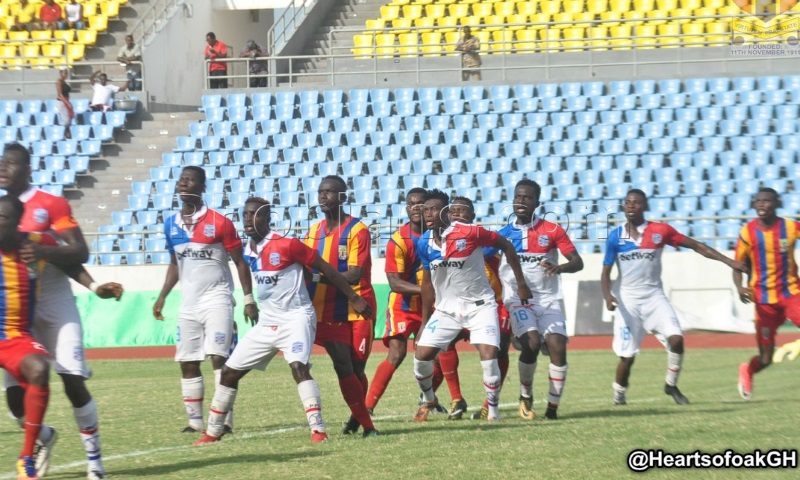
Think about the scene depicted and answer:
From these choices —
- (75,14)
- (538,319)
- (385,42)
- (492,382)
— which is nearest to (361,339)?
(492,382)

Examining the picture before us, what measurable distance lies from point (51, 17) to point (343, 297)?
1025 inches

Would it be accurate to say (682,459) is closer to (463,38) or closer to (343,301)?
(343,301)

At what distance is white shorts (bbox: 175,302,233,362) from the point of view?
1091 centimetres

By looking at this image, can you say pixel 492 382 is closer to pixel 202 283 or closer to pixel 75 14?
pixel 202 283

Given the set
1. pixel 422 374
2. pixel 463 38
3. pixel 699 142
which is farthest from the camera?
pixel 463 38

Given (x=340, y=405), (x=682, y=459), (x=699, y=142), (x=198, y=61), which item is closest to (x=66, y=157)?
(x=198, y=61)

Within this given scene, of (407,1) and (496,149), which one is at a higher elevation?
(407,1)

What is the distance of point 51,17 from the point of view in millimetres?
34312

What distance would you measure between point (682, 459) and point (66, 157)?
23.8m

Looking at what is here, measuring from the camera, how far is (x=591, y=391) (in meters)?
14.8

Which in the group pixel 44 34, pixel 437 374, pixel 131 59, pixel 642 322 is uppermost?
pixel 44 34

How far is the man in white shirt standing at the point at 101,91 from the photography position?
3058cm

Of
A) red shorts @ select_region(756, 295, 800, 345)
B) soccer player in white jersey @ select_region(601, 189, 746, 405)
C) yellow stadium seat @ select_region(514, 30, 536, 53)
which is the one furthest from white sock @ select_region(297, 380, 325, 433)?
yellow stadium seat @ select_region(514, 30, 536, 53)

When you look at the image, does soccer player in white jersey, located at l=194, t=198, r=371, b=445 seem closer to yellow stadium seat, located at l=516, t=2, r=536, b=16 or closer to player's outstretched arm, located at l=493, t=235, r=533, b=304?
player's outstretched arm, located at l=493, t=235, r=533, b=304
